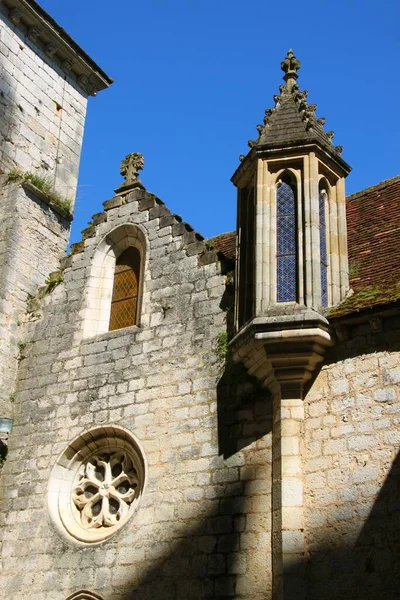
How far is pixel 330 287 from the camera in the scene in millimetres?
A: 9625

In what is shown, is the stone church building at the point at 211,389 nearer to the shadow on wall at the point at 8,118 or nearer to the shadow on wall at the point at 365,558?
the shadow on wall at the point at 365,558

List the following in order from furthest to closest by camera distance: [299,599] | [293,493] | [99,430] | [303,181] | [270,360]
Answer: [99,430] < [303,181] < [270,360] < [293,493] < [299,599]

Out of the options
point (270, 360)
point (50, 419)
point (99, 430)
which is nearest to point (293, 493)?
point (270, 360)

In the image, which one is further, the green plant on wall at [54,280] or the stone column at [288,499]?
the green plant on wall at [54,280]

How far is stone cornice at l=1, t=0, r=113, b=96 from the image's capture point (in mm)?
14695

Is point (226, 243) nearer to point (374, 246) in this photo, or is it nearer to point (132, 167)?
point (132, 167)

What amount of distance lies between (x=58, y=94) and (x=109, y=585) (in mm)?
9118

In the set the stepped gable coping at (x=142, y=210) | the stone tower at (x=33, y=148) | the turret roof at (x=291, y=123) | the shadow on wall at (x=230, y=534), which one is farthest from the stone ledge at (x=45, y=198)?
the shadow on wall at (x=230, y=534)

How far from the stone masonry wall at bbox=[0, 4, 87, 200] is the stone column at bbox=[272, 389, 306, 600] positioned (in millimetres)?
6860

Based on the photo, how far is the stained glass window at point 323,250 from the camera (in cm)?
952

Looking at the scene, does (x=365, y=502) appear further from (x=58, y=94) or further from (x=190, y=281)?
(x=58, y=94)

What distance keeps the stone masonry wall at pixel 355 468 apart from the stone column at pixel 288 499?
0.09 metres

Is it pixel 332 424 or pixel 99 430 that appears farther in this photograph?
pixel 99 430

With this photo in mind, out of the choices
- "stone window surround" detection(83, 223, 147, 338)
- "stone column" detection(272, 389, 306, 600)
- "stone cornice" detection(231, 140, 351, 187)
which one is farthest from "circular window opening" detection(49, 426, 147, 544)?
"stone cornice" detection(231, 140, 351, 187)
